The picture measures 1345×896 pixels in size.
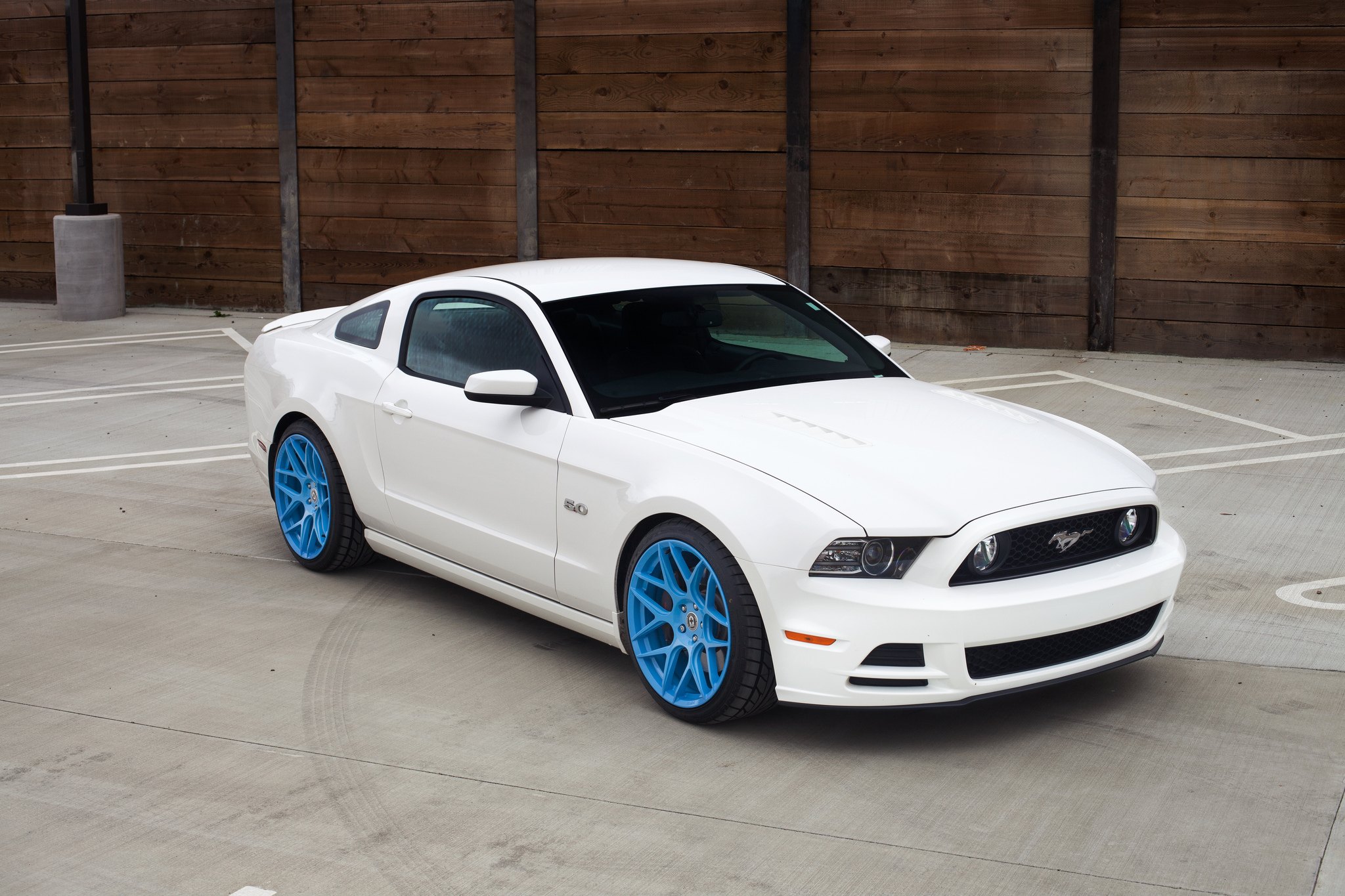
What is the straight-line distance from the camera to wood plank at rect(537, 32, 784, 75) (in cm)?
1353

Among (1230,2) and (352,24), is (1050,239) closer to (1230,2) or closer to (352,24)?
(1230,2)

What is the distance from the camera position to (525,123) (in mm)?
14500

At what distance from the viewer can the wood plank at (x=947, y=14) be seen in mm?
12492

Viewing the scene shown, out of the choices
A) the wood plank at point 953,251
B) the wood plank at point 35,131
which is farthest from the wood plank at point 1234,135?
the wood plank at point 35,131

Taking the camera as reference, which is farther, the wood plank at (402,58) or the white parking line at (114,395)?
the wood plank at (402,58)

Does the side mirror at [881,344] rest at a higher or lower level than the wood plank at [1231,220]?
lower

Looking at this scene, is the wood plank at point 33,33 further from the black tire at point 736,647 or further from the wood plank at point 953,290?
the black tire at point 736,647

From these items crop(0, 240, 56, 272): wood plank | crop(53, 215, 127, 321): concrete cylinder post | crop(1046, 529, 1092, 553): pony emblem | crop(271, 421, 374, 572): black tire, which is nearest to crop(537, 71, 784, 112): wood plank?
crop(53, 215, 127, 321): concrete cylinder post

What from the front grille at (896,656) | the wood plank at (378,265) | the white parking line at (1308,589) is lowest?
the white parking line at (1308,589)

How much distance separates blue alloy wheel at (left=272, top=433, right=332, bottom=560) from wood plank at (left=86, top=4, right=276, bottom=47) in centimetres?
998

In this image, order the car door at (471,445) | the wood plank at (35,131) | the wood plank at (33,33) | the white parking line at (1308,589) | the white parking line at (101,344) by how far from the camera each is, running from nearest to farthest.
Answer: the car door at (471,445) < the white parking line at (1308,589) < the white parking line at (101,344) < the wood plank at (33,33) < the wood plank at (35,131)

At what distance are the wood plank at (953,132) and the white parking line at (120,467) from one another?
646 cm

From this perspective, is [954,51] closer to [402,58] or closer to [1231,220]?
[1231,220]

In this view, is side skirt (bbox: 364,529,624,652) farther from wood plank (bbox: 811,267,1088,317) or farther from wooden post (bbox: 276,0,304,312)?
wooden post (bbox: 276,0,304,312)
